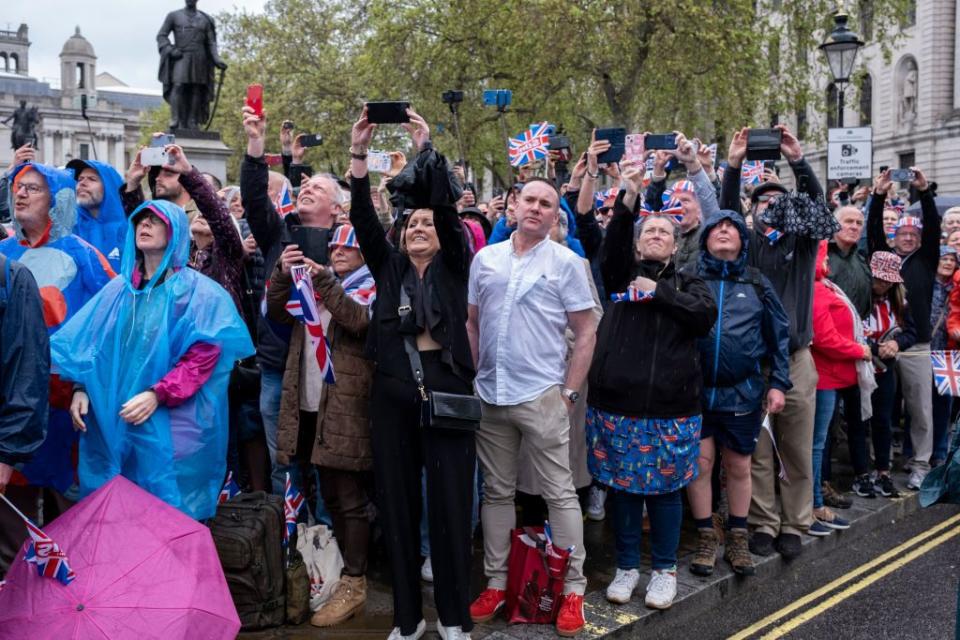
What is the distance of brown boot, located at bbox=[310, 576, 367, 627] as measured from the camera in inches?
171

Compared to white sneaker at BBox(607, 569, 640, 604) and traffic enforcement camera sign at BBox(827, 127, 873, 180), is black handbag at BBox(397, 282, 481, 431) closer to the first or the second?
white sneaker at BBox(607, 569, 640, 604)

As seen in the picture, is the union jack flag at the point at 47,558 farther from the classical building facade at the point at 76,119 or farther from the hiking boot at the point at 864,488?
the classical building facade at the point at 76,119

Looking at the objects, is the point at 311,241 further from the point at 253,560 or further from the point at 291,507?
the point at 253,560

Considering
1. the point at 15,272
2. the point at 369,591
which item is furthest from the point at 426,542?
the point at 15,272

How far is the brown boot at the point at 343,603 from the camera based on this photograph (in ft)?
14.3

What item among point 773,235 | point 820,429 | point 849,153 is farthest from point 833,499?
point 849,153

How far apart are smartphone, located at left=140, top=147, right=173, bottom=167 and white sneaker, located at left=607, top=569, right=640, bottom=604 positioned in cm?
323

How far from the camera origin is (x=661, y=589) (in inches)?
187

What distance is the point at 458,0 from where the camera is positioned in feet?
71.8

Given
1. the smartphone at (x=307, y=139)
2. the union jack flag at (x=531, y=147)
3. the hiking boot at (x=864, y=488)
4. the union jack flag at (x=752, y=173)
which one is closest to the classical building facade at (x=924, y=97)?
the union jack flag at (x=752, y=173)

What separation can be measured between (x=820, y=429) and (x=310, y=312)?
3.69 m

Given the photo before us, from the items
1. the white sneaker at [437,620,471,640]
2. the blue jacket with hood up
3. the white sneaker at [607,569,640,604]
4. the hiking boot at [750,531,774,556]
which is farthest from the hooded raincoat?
the hiking boot at [750,531,774,556]

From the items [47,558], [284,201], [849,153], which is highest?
[849,153]

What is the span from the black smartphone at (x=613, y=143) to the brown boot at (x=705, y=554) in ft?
7.22
